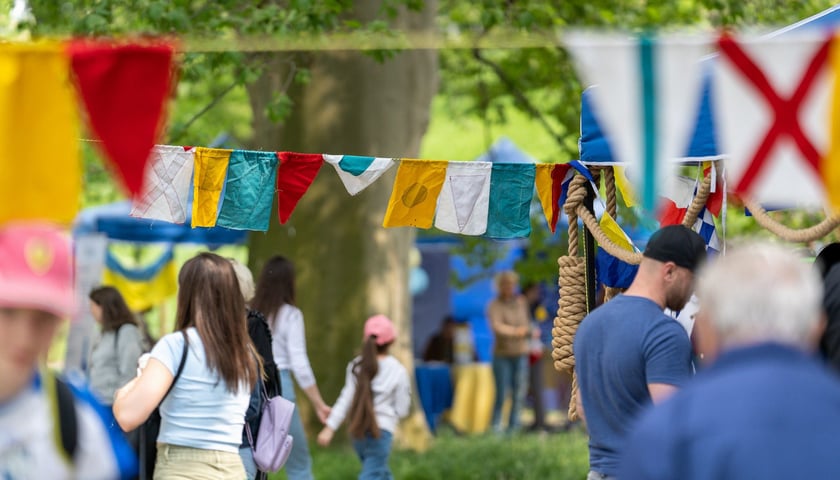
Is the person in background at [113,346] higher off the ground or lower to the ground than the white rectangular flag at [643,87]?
lower

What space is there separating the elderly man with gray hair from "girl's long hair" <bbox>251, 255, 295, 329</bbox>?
6209 millimetres

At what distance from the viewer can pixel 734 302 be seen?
2926 mm

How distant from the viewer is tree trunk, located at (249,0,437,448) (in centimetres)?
1248

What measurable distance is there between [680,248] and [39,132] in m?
2.34

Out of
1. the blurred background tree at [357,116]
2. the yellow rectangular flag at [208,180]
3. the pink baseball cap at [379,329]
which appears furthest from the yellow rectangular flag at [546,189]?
the blurred background tree at [357,116]

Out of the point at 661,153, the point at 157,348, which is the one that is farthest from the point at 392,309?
the point at 661,153

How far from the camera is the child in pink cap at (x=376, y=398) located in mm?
9203

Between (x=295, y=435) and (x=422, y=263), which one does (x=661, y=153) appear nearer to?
(x=295, y=435)

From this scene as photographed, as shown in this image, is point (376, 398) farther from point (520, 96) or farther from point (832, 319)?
point (520, 96)

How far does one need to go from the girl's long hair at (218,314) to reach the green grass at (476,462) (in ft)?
17.5

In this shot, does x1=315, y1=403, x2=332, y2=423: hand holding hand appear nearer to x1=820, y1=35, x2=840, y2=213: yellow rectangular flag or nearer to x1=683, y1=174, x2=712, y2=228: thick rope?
x1=683, y1=174, x2=712, y2=228: thick rope

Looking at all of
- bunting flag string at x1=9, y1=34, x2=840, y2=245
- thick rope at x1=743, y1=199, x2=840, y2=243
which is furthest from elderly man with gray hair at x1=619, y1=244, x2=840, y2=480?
thick rope at x1=743, y1=199, x2=840, y2=243

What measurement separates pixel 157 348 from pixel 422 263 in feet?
46.5

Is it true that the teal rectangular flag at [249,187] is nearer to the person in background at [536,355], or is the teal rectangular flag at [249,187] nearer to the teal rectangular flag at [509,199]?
the teal rectangular flag at [509,199]
